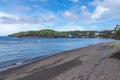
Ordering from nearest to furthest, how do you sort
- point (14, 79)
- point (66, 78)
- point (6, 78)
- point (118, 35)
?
point (66, 78)
point (14, 79)
point (6, 78)
point (118, 35)

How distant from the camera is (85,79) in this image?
1173 centimetres

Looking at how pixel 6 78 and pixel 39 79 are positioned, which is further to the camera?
pixel 6 78

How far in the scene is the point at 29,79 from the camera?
14258mm

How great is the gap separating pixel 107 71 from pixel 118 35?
17907 millimetres

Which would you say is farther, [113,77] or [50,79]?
[50,79]

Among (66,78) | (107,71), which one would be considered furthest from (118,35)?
(66,78)

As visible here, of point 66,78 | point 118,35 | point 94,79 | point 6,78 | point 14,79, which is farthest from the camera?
point 118,35

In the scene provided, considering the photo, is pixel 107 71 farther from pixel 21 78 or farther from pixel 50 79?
pixel 21 78

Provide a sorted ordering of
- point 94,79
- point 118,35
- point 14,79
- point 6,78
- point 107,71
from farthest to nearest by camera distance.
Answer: point 118,35 → point 6,78 → point 14,79 → point 107,71 → point 94,79

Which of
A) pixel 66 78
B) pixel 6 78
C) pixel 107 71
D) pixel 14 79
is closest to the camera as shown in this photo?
pixel 66 78

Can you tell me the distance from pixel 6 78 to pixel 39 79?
348 cm

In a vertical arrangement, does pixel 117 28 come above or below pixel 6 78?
above

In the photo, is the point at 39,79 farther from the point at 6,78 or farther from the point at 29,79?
the point at 6,78

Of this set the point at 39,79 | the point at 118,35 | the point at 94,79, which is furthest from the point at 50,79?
the point at 118,35
